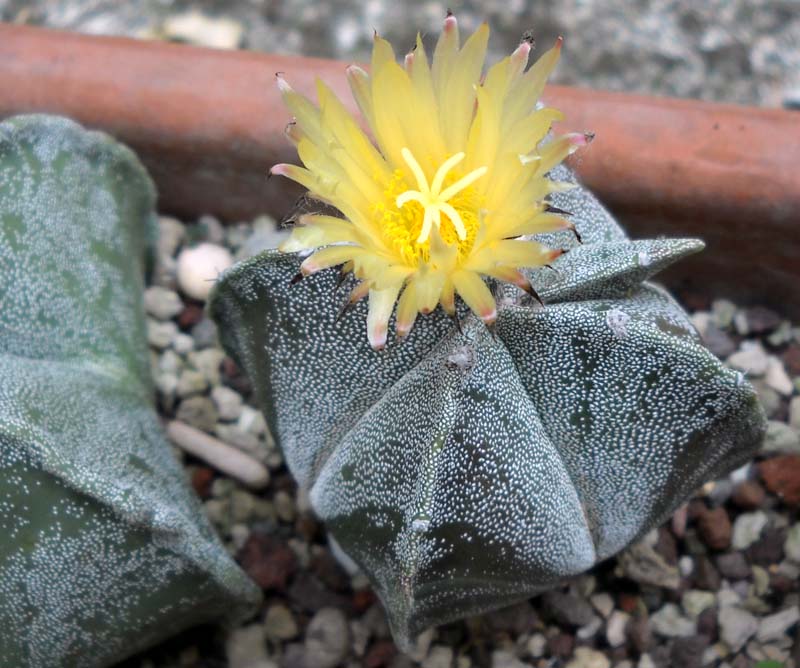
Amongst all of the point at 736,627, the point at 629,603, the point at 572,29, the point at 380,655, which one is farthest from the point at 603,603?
the point at 572,29

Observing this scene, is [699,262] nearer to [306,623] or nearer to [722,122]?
[722,122]

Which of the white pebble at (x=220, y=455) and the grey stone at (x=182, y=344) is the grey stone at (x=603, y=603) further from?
the grey stone at (x=182, y=344)

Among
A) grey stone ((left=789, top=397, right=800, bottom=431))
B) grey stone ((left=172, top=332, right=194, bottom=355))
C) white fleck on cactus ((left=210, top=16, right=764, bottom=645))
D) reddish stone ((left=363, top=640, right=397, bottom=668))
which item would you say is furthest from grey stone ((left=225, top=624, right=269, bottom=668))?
grey stone ((left=789, top=397, right=800, bottom=431))

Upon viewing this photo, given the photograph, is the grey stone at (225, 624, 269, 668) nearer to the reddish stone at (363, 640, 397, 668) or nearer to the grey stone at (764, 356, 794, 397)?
the reddish stone at (363, 640, 397, 668)

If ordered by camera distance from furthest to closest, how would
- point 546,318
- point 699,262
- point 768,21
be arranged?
point 768,21
point 699,262
point 546,318

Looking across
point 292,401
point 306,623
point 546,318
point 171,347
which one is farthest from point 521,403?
point 171,347

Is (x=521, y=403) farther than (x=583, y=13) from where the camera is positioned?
No

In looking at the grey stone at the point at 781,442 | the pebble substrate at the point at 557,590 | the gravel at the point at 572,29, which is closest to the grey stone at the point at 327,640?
the pebble substrate at the point at 557,590
